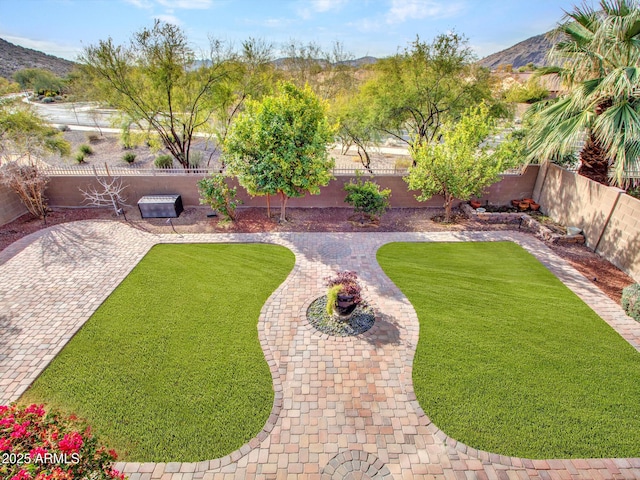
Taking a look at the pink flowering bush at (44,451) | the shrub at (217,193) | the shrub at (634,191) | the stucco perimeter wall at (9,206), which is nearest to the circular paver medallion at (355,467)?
the pink flowering bush at (44,451)

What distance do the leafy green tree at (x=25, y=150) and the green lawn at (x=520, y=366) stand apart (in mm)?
14122

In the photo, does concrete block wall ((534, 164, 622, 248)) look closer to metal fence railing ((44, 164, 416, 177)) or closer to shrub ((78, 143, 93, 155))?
metal fence railing ((44, 164, 416, 177))

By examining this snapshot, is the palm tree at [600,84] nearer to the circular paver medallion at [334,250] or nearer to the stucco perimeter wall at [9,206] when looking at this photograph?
the circular paver medallion at [334,250]

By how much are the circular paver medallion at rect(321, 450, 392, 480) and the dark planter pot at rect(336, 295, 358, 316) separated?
300 cm

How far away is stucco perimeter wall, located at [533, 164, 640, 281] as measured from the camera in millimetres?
9367

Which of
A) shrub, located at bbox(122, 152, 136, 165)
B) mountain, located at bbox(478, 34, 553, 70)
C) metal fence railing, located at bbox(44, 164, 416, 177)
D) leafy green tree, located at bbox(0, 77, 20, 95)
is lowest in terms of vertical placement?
shrub, located at bbox(122, 152, 136, 165)

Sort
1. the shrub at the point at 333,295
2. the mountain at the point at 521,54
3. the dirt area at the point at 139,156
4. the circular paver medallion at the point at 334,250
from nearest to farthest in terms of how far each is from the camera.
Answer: the shrub at the point at 333,295 → the circular paver medallion at the point at 334,250 → the dirt area at the point at 139,156 → the mountain at the point at 521,54

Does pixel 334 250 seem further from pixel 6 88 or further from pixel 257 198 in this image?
pixel 6 88

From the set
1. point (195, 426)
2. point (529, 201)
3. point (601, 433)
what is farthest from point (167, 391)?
point (529, 201)

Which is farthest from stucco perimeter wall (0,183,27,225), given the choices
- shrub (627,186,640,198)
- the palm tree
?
shrub (627,186,640,198)

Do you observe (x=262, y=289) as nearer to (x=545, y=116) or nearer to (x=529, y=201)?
(x=545, y=116)

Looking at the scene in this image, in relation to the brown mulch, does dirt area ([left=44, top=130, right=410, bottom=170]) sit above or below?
above

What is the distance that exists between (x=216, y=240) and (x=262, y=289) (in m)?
3.79

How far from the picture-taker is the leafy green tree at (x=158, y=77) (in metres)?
14.0
